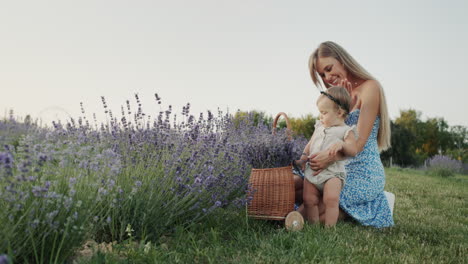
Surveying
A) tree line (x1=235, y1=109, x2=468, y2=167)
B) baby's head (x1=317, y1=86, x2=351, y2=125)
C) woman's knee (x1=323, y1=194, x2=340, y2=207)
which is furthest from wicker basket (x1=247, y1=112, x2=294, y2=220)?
tree line (x1=235, y1=109, x2=468, y2=167)

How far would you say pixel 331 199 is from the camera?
2863mm

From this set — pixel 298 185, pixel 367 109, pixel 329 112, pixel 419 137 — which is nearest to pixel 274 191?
pixel 298 185

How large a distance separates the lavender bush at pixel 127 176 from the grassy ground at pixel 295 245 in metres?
0.15

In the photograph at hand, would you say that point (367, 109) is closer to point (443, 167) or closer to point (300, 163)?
point (300, 163)

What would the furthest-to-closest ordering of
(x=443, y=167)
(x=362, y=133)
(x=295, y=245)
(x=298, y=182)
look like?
(x=443, y=167) → (x=298, y=182) → (x=362, y=133) → (x=295, y=245)

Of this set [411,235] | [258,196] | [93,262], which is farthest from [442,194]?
[93,262]

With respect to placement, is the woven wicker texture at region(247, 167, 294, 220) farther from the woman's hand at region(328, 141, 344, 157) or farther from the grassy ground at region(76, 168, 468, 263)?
the woman's hand at region(328, 141, 344, 157)

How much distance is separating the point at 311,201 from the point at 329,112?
27.3 inches

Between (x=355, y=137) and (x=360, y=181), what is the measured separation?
16.9 inches

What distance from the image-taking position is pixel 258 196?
288 cm

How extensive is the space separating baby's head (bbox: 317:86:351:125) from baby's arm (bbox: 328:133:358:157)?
0.23 m

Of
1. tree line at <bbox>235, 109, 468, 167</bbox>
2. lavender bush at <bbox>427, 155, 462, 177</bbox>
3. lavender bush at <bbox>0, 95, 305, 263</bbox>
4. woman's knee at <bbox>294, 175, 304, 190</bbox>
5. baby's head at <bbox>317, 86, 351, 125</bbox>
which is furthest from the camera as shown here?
tree line at <bbox>235, 109, 468, 167</bbox>

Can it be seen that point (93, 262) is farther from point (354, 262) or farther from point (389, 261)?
point (389, 261)

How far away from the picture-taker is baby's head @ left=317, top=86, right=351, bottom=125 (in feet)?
9.57
